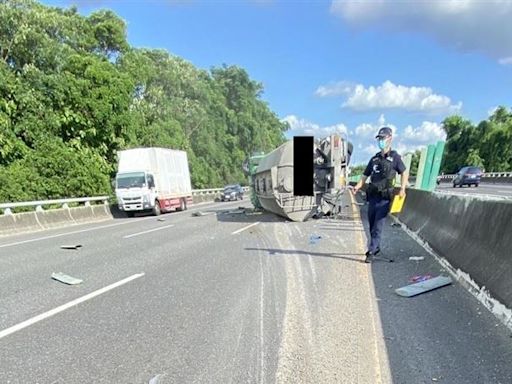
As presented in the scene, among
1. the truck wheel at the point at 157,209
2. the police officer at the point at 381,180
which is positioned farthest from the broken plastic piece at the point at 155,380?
the truck wheel at the point at 157,209

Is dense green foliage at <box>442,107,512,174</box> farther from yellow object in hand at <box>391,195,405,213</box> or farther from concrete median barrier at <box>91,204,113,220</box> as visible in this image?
yellow object in hand at <box>391,195,405,213</box>

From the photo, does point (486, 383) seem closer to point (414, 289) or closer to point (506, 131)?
point (414, 289)

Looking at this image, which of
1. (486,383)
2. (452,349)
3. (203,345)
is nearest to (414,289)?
(452,349)

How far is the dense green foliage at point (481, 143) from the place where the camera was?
69875 mm

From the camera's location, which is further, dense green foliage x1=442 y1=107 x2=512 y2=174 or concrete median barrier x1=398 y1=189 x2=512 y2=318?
dense green foliage x1=442 y1=107 x2=512 y2=174

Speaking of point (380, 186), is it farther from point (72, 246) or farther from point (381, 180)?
point (72, 246)

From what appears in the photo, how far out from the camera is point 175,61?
55312 mm

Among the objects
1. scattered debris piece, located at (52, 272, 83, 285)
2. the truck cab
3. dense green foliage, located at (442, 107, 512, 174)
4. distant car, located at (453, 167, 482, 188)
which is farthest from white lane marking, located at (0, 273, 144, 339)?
dense green foliage, located at (442, 107, 512, 174)

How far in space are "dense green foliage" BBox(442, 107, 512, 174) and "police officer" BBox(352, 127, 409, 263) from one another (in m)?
67.8

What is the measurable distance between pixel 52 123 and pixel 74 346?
86.5 feet

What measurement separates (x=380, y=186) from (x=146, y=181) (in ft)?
60.3

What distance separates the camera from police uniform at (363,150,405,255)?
328 inches

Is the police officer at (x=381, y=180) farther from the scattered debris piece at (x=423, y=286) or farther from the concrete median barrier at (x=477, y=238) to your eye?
the scattered debris piece at (x=423, y=286)

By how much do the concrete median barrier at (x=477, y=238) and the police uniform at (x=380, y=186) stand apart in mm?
1142
